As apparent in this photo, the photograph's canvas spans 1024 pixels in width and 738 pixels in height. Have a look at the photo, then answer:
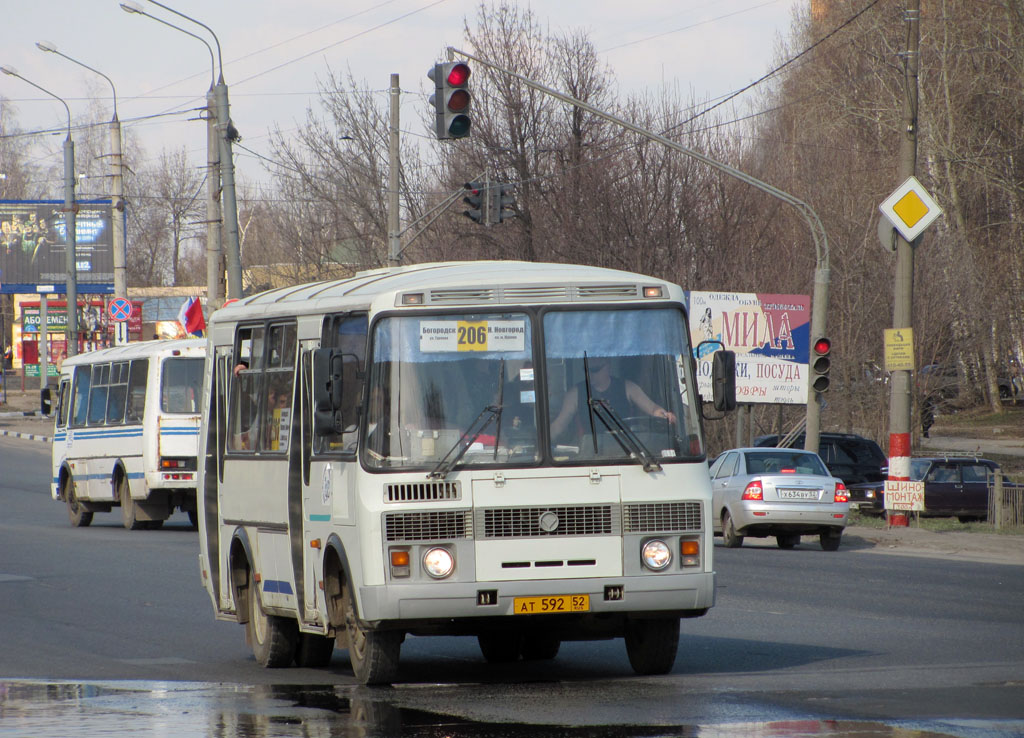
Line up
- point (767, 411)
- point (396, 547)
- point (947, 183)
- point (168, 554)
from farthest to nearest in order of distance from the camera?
point (947, 183) < point (767, 411) < point (168, 554) < point (396, 547)

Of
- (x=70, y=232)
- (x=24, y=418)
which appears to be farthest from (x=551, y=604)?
(x=24, y=418)

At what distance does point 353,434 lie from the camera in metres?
9.37

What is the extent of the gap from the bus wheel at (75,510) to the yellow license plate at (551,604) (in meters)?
19.0

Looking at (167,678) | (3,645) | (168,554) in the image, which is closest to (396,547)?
(167,678)

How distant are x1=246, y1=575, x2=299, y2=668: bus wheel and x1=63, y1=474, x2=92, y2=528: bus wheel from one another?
16.3 m

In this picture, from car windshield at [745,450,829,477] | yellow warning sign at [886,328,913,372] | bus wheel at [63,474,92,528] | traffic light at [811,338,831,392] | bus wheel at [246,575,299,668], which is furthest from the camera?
bus wheel at [63,474,92,528]

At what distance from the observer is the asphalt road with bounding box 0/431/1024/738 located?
8055 mm

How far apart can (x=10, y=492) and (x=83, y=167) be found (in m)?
69.5

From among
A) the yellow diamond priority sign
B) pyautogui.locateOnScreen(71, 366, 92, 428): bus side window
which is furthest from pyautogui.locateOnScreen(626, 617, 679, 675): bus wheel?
pyautogui.locateOnScreen(71, 366, 92, 428): bus side window

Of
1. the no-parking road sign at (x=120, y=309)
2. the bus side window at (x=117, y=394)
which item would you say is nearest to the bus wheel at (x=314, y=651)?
the bus side window at (x=117, y=394)

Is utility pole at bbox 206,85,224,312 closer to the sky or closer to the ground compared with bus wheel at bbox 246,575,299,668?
closer to the sky

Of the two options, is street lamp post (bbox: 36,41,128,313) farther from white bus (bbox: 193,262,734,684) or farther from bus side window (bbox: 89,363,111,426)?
white bus (bbox: 193,262,734,684)

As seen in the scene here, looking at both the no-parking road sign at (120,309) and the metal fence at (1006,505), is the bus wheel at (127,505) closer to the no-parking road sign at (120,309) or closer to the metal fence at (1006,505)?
the no-parking road sign at (120,309)

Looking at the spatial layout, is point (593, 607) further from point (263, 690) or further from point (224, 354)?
point (224, 354)
